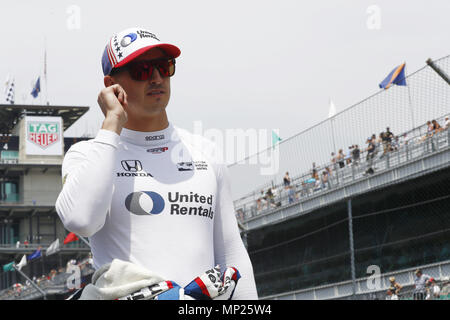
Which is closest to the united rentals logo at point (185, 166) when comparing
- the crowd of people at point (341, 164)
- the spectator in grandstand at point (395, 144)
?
the crowd of people at point (341, 164)

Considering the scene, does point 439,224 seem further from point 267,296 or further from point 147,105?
point 147,105

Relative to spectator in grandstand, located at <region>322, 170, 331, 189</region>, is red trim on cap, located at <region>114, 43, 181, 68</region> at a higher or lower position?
lower

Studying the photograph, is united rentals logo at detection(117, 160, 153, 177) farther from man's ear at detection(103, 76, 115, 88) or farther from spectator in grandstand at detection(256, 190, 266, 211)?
spectator in grandstand at detection(256, 190, 266, 211)

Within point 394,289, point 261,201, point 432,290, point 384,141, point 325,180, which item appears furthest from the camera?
point 261,201

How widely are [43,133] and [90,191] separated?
64.1 m

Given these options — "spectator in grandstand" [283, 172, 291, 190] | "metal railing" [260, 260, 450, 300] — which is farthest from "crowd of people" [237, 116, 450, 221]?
"metal railing" [260, 260, 450, 300]

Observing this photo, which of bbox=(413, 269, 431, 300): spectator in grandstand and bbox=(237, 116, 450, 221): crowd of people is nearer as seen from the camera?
bbox=(413, 269, 431, 300): spectator in grandstand

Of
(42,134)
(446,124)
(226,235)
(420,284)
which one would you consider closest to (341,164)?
(446,124)

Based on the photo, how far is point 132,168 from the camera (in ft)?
8.33

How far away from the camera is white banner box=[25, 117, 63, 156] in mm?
64500

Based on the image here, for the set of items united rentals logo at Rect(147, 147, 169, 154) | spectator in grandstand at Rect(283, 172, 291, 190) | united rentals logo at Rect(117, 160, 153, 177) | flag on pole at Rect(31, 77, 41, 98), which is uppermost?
flag on pole at Rect(31, 77, 41, 98)

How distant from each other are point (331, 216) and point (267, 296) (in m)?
2.96

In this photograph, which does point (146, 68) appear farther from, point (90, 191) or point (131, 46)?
point (90, 191)
